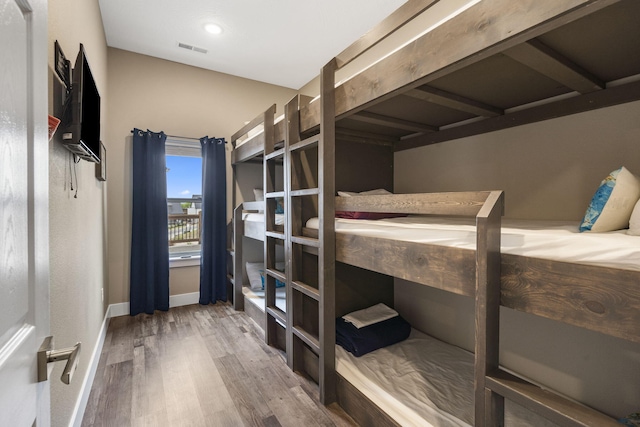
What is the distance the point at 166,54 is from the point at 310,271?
2984mm

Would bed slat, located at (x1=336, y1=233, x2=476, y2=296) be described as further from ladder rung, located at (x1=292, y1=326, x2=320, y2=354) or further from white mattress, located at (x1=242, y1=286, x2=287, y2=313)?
white mattress, located at (x1=242, y1=286, x2=287, y2=313)

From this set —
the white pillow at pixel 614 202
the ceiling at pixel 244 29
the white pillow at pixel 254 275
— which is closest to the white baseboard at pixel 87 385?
the white pillow at pixel 254 275

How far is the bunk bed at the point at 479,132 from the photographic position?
0.89m

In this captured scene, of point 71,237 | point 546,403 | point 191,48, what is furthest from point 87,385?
point 191,48

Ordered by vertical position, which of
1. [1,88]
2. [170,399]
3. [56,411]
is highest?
[1,88]

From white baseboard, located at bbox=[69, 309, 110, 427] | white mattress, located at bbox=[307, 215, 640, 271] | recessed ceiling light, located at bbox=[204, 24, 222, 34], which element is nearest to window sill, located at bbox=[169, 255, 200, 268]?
white baseboard, located at bbox=[69, 309, 110, 427]

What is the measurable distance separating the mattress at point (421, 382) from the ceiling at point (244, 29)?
2.78 meters

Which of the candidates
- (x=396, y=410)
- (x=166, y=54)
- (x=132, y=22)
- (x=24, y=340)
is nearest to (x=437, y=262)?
(x=396, y=410)

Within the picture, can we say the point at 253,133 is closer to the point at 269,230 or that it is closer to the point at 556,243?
the point at 269,230

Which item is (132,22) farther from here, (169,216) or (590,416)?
(590,416)

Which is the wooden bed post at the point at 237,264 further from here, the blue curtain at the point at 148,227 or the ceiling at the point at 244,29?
the ceiling at the point at 244,29

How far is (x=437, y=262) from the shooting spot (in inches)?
49.4

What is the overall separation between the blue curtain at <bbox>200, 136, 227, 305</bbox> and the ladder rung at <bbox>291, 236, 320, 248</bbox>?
1903 mm

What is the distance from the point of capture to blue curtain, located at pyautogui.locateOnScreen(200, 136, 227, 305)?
11.9 feet
